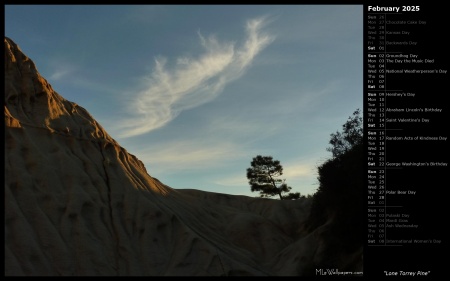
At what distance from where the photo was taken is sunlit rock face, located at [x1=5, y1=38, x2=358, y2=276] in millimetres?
20453

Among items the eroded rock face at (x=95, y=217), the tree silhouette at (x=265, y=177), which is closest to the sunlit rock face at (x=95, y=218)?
the eroded rock face at (x=95, y=217)

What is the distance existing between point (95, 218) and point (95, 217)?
63 mm

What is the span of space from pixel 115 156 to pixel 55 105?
4.91 metres

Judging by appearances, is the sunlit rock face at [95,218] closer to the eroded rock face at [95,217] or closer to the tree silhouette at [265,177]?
the eroded rock face at [95,217]

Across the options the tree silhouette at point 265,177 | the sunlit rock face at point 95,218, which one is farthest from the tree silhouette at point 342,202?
the tree silhouette at point 265,177

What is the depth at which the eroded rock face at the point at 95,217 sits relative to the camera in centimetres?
2045

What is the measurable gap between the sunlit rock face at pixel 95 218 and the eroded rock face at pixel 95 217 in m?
0.05

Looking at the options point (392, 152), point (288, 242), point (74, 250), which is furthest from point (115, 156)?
point (392, 152)

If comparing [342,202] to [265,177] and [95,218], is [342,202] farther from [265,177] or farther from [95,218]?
[265,177]

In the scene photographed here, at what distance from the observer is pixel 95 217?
22.6 meters

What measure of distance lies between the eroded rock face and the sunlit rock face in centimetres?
5

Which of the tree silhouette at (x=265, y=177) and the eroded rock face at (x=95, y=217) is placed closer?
the eroded rock face at (x=95, y=217)

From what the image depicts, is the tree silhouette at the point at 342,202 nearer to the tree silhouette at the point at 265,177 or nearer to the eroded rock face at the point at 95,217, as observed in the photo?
the eroded rock face at the point at 95,217

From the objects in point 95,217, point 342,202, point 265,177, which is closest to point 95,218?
point 95,217
